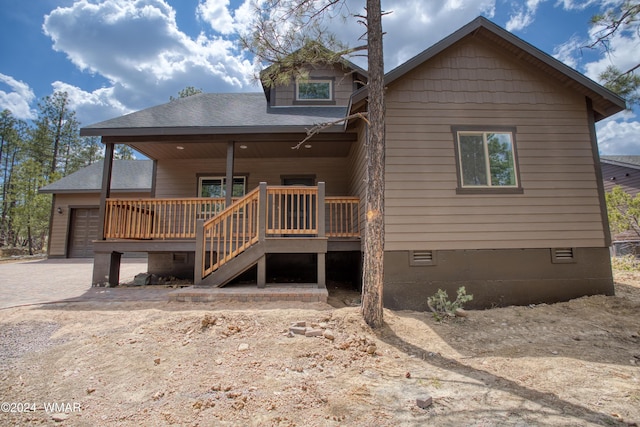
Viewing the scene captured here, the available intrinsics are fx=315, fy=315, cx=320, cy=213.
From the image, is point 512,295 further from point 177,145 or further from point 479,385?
point 177,145

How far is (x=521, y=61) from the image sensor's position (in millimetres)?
6184

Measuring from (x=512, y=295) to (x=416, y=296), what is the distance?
178cm

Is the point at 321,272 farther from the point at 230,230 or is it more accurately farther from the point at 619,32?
the point at 619,32

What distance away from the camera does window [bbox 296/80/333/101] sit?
385 inches

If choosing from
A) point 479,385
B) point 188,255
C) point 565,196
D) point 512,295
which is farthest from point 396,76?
point 188,255

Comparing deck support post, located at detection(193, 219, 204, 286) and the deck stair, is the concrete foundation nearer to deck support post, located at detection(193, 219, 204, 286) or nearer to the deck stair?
the deck stair

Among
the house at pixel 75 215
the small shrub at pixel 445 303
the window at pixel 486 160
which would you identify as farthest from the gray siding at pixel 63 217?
the window at pixel 486 160

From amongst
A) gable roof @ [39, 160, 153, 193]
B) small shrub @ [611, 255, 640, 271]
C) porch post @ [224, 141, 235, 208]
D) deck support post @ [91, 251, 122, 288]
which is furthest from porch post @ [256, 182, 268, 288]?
small shrub @ [611, 255, 640, 271]

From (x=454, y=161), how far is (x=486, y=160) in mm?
651

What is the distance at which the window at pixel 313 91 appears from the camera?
977 cm

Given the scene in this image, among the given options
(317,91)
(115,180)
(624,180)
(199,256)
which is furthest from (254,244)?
(624,180)

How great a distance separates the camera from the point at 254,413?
7.99 feet

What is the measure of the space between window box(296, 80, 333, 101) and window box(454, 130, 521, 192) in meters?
Answer: 4.99

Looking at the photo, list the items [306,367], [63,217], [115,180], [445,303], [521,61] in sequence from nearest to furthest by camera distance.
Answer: [306,367] → [445,303] → [521,61] → [63,217] → [115,180]
